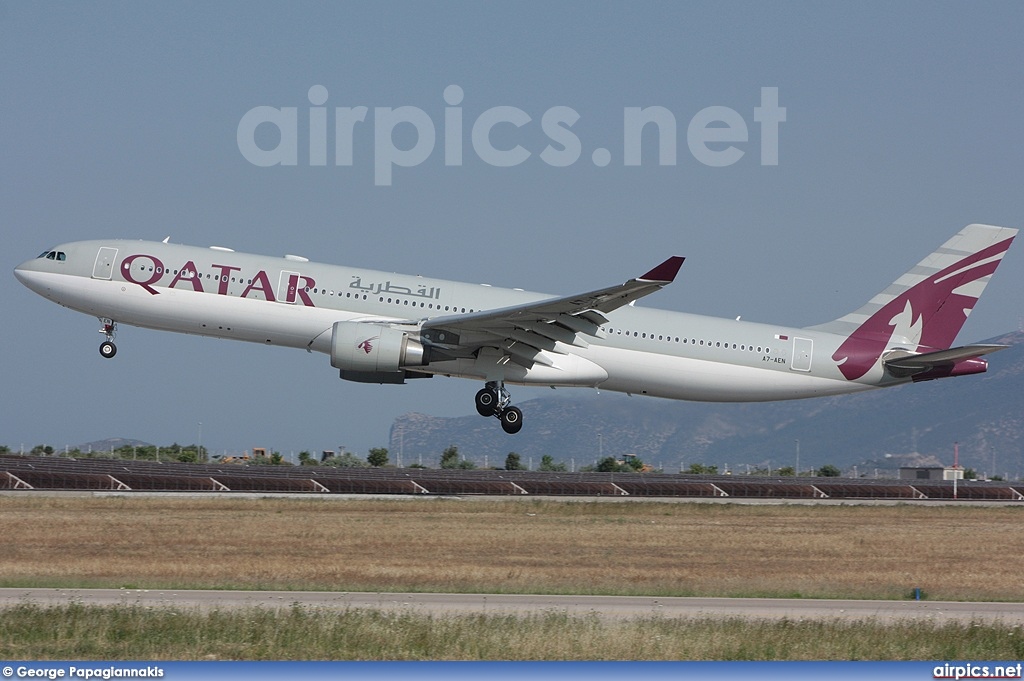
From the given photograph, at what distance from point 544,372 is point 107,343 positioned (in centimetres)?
1297

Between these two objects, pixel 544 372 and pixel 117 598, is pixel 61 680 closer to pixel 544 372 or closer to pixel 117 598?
pixel 117 598

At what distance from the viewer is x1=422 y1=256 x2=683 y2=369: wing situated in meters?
33.3

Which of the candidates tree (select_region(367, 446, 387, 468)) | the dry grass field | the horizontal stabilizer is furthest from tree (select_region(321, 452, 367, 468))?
the horizontal stabilizer

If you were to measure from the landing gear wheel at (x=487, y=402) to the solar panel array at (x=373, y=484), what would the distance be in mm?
14841

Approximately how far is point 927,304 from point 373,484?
79.0 feet

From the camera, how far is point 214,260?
3553cm

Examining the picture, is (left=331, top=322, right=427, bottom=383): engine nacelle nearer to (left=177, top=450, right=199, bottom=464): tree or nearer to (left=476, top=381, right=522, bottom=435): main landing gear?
(left=476, top=381, right=522, bottom=435): main landing gear

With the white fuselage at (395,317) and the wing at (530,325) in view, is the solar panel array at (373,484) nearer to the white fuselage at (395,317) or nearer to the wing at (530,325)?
the white fuselage at (395,317)

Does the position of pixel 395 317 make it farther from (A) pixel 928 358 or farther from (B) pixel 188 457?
(B) pixel 188 457

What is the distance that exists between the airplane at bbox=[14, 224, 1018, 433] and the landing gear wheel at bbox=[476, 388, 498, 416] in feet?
0.17

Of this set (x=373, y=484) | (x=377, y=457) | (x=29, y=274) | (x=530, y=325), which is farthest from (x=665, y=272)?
(x=377, y=457)

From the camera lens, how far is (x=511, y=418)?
37.1m

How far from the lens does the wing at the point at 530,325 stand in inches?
1313

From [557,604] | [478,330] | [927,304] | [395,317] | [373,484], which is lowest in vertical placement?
[557,604]
